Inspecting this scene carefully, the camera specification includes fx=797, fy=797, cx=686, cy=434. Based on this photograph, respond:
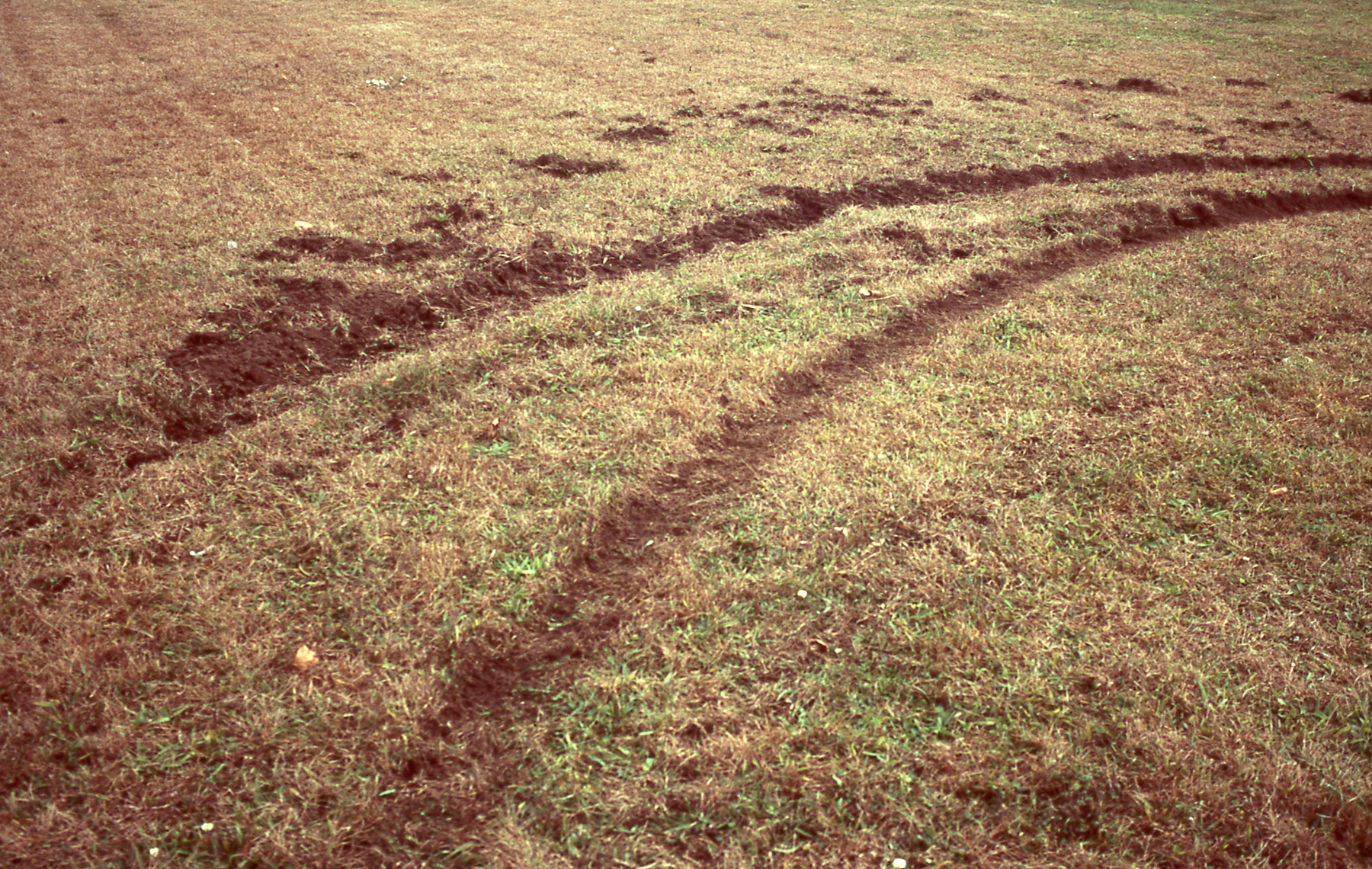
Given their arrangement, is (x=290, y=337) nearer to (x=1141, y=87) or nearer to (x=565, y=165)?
(x=565, y=165)

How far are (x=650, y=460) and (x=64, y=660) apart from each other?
2362 mm

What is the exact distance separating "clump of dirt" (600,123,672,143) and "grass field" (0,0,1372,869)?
0.58 metres

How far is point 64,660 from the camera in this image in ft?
→ 9.12

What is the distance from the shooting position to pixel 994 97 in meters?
10.4

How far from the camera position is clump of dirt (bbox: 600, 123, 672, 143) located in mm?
8333

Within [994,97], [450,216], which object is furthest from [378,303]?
[994,97]

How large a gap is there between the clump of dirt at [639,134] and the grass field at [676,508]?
22.7 inches

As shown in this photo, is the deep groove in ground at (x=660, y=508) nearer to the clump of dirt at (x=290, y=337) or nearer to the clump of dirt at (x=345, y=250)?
the clump of dirt at (x=290, y=337)

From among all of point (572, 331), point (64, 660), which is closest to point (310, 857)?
point (64, 660)

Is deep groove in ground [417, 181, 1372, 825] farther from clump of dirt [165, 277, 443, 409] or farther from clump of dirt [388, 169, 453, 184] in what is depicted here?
clump of dirt [388, 169, 453, 184]

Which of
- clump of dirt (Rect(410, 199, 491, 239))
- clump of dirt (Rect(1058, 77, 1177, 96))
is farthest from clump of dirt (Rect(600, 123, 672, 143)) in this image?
clump of dirt (Rect(1058, 77, 1177, 96))

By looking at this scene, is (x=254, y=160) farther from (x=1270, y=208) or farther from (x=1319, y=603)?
(x=1270, y=208)

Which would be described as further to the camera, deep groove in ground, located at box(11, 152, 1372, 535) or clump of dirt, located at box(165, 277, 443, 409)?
clump of dirt, located at box(165, 277, 443, 409)

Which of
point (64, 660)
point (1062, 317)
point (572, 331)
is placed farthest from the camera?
point (1062, 317)
